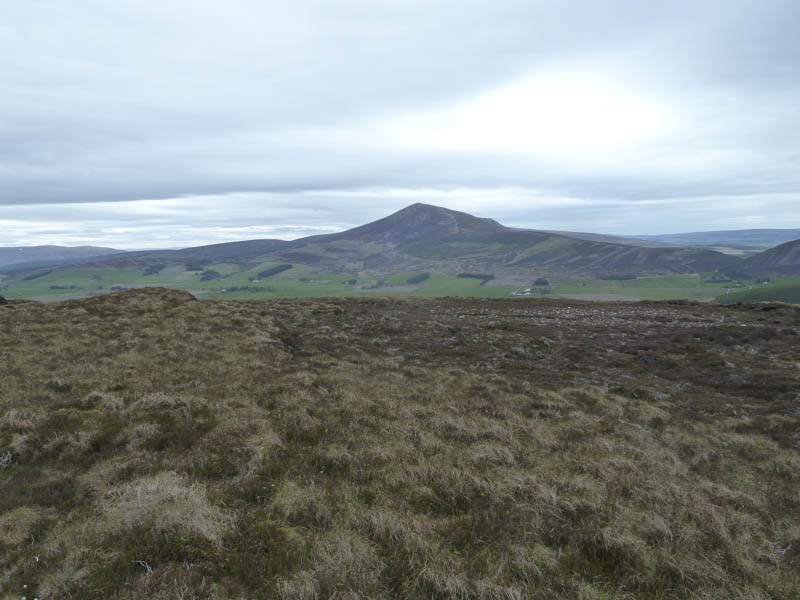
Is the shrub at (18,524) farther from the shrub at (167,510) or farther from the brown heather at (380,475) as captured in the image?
the shrub at (167,510)

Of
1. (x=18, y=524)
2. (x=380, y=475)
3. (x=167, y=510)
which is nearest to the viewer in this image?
(x=167, y=510)

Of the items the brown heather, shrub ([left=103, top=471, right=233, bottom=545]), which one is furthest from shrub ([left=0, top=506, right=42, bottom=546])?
shrub ([left=103, top=471, right=233, bottom=545])

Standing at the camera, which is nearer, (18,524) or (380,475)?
(18,524)

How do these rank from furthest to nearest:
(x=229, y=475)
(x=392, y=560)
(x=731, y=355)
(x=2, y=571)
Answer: (x=731, y=355)
(x=229, y=475)
(x=392, y=560)
(x=2, y=571)

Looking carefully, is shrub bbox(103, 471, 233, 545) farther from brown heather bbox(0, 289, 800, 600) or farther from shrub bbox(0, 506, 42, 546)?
shrub bbox(0, 506, 42, 546)

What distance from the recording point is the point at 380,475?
379 inches

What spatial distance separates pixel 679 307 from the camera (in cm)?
4628

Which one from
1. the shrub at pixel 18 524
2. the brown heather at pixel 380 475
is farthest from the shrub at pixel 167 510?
the shrub at pixel 18 524

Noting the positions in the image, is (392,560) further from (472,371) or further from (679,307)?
(679,307)

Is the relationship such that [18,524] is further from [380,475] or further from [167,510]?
[380,475]

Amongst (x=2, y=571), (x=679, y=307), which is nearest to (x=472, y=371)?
(x=2, y=571)

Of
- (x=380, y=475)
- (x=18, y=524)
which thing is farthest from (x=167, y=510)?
(x=380, y=475)

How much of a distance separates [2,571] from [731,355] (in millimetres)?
34031

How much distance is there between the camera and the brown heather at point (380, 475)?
638 cm
